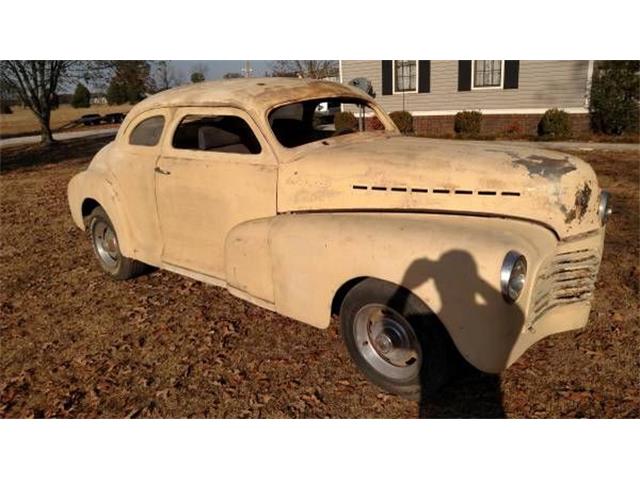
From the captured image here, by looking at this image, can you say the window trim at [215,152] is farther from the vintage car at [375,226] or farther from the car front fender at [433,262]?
the car front fender at [433,262]

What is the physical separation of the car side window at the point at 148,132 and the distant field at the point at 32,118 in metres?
23.6

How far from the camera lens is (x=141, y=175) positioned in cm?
451

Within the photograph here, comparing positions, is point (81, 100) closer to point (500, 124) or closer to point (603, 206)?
point (500, 124)

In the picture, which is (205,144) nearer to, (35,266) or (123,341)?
(123,341)

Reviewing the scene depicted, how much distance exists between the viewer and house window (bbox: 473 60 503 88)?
16.1 metres

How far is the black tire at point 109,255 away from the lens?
16.9ft

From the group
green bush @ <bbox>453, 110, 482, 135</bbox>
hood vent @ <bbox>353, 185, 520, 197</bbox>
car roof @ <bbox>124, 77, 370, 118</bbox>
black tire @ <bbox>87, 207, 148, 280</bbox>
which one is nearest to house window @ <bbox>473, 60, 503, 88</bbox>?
green bush @ <bbox>453, 110, 482, 135</bbox>

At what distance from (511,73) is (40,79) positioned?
17066 mm

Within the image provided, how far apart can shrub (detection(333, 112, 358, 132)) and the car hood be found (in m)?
0.79

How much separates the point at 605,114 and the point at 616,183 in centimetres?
743

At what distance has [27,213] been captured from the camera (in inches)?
342

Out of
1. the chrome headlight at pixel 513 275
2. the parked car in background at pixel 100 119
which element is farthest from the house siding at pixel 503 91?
the parked car in background at pixel 100 119

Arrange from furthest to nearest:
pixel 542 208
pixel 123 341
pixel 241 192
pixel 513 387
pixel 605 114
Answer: pixel 605 114 < pixel 123 341 < pixel 241 192 < pixel 513 387 < pixel 542 208

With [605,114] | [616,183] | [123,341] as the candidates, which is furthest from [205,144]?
[605,114]
